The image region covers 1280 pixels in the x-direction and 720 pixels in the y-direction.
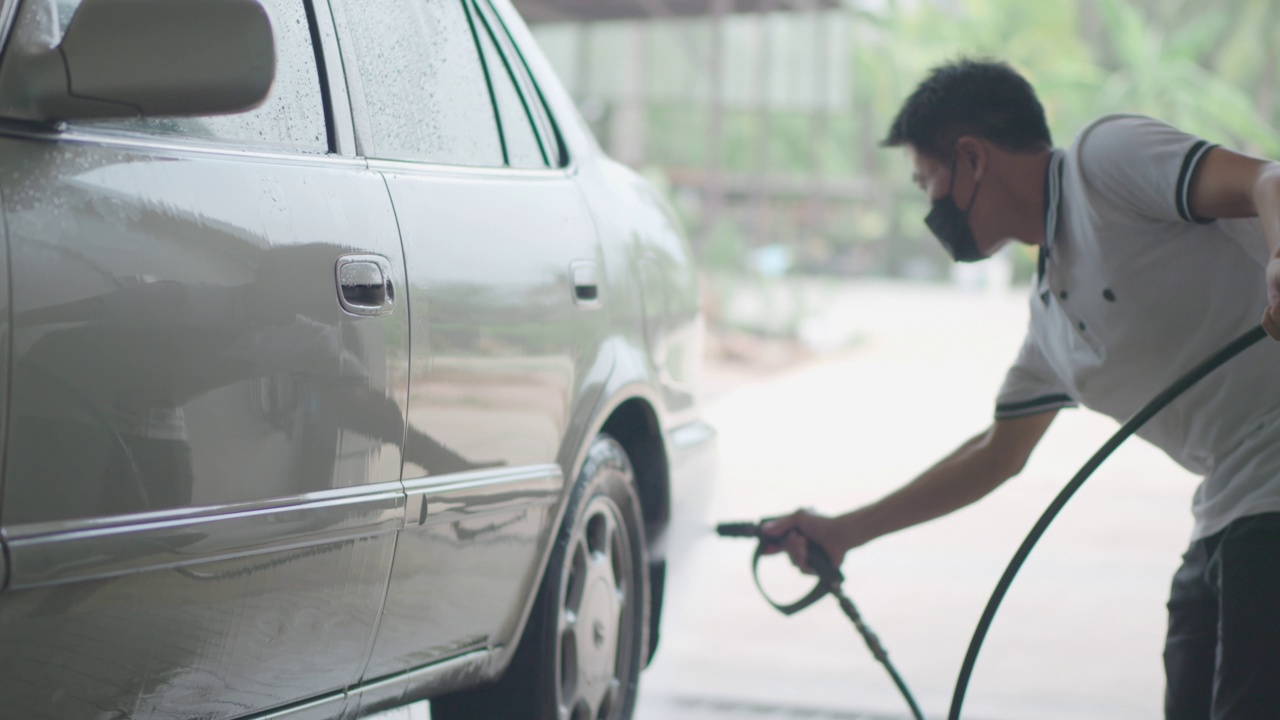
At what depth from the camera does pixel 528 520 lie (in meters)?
2.91

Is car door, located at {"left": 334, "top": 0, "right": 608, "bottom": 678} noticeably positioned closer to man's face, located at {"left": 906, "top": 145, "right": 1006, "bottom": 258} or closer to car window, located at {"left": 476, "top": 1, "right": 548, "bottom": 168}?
car window, located at {"left": 476, "top": 1, "right": 548, "bottom": 168}

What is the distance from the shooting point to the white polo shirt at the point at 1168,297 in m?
2.50

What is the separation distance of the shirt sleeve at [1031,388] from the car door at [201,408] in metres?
1.29

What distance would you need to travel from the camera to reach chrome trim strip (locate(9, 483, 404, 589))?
172 cm

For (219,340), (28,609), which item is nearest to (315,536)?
(219,340)

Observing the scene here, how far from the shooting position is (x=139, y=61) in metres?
1.80

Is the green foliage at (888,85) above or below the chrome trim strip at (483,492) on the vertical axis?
below

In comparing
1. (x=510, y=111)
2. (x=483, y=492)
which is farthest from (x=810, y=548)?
(x=510, y=111)

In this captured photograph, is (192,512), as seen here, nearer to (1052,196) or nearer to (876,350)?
(1052,196)

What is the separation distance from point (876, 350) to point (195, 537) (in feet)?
73.1

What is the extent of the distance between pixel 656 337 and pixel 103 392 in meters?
1.96

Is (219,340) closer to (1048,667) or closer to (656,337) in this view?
(656,337)

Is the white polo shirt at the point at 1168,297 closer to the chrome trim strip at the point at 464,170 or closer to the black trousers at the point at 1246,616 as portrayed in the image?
the black trousers at the point at 1246,616

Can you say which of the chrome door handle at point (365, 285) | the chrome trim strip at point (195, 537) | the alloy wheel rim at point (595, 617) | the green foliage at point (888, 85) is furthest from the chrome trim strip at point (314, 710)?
the green foliage at point (888, 85)
